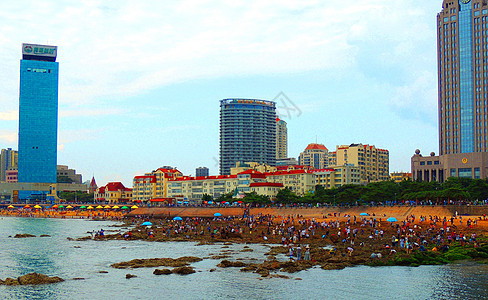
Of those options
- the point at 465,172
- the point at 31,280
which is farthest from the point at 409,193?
the point at 31,280

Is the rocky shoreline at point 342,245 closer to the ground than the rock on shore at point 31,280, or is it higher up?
higher up

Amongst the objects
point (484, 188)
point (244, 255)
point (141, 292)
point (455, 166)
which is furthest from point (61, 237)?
point (455, 166)

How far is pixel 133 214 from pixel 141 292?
5261 inches

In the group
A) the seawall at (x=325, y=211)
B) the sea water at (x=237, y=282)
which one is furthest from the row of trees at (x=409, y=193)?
the sea water at (x=237, y=282)

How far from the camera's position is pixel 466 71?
194375mm

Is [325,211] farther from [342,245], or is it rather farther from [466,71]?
[466,71]

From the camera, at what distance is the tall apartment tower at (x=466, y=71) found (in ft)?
628

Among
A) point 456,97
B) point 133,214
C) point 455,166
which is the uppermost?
point 456,97

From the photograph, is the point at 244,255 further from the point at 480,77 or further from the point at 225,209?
the point at 480,77

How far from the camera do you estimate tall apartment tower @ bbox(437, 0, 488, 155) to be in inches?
7539

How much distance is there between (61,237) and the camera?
92938mm

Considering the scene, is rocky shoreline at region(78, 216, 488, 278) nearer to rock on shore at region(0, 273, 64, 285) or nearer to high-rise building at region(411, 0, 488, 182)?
rock on shore at region(0, 273, 64, 285)

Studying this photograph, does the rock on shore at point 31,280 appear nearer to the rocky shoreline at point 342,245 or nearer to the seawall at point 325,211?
the rocky shoreline at point 342,245

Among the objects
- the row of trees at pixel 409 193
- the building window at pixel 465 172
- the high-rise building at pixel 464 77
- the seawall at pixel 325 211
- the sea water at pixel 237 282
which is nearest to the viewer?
the sea water at pixel 237 282
